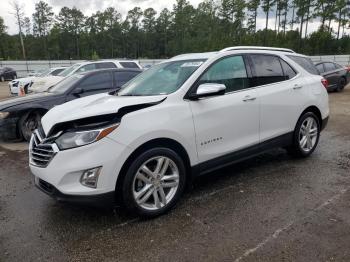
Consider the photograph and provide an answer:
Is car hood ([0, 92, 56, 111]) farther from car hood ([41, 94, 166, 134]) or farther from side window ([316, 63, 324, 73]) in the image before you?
side window ([316, 63, 324, 73])

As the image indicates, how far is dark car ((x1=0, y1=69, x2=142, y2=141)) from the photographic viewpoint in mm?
7023

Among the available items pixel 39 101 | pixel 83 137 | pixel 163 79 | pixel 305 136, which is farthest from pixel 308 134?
pixel 39 101

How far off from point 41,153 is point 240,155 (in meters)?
2.40

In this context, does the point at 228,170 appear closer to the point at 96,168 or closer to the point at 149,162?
the point at 149,162

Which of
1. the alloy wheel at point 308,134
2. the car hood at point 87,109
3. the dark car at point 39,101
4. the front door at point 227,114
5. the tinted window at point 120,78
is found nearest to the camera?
the car hood at point 87,109

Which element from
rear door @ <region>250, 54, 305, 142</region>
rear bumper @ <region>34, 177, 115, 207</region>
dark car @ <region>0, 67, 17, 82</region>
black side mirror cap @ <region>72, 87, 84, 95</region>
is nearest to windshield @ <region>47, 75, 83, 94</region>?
black side mirror cap @ <region>72, 87, 84, 95</region>

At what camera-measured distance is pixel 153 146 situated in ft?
11.4

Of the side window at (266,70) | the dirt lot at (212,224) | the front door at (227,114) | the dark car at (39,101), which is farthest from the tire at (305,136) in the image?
the dark car at (39,101)

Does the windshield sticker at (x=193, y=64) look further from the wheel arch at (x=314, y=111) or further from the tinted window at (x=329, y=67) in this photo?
the tinted window at (x=329, y=67)

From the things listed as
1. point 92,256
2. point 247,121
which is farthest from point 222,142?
point 92,256

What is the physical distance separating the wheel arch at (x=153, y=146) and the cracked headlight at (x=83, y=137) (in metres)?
0.35

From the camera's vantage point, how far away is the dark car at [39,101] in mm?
7023

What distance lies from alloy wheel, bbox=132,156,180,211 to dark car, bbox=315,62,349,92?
40.9ft

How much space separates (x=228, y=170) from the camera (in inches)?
196
